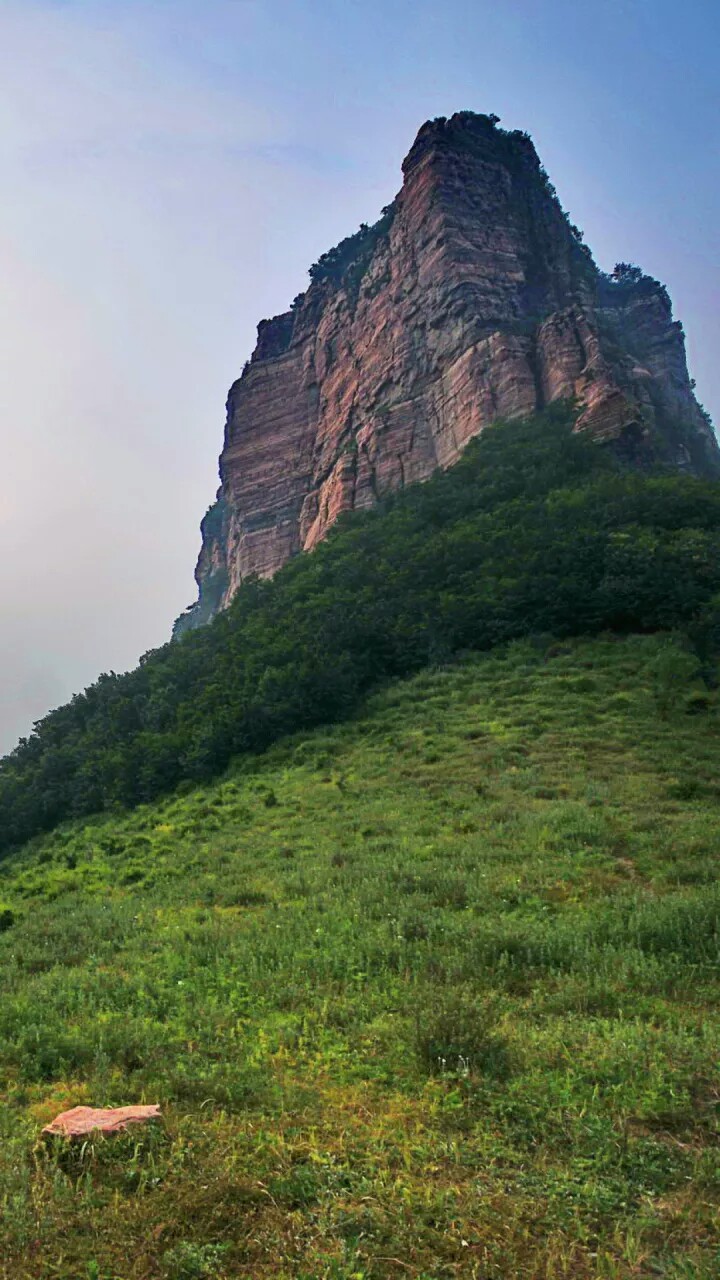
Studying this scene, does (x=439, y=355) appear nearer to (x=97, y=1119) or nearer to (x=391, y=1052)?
(x=391, y=1052)

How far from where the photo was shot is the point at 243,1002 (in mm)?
5883

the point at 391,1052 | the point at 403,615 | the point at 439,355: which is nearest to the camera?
the point at 391,1052

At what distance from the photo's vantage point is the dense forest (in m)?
23.6

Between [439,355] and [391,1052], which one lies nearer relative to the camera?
[391,1052]

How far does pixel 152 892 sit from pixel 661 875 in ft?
26.3

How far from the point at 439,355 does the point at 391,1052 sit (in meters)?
52.1

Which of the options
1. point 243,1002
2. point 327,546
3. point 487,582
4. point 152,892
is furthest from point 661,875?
point 327,546

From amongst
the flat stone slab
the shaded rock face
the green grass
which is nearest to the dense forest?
the shaded rock face

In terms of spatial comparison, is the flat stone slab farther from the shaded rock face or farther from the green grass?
the shaded rock face

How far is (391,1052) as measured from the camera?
15.3 feet

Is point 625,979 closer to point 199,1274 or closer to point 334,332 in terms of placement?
point 199,1274

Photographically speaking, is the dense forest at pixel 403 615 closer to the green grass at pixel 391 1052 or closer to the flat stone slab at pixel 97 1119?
the green grass at pixel 391 1052

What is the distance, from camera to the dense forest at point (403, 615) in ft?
77.3

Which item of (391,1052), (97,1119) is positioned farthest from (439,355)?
(97,1119)
